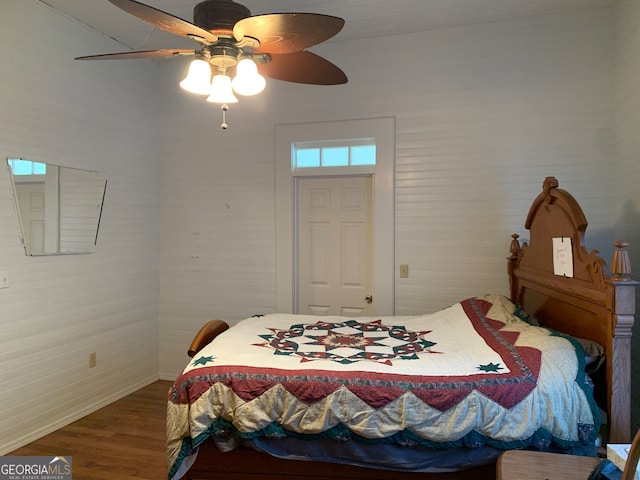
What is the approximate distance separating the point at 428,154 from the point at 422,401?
219 centimetres

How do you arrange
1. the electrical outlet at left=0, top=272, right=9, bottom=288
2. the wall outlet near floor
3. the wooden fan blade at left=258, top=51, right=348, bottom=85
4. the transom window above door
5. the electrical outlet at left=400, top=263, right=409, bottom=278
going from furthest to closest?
the transom window above door
the electrical outlet at left=400, top=263, right=409, bottom=278
the wall outlet near floor
the electrical outlet at left=0, top=272, right=9, bottom=288
the wooden fan blade at left=258, top=51, right=348, bottom=85

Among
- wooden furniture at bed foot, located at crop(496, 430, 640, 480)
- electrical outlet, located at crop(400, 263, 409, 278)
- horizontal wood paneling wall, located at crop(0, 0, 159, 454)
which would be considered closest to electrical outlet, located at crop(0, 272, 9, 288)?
horizontal wood paneling wall, located at crop(0, 0, 159, 454)

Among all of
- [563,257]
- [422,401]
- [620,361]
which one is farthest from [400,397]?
[563,257]

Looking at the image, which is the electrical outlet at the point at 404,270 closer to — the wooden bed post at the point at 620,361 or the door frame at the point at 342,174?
the door frame at the point at 342,174

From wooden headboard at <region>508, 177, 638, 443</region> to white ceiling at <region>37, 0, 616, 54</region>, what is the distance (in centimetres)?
154

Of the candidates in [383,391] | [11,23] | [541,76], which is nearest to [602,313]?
[383,391]

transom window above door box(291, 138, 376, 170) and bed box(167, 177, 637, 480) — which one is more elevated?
transom window above door box(291, 138, 376, 170)

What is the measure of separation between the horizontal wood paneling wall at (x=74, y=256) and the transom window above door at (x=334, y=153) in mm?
1441

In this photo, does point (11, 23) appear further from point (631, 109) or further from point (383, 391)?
point (631, 109)

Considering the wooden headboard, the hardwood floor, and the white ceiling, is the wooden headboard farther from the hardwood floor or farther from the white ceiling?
the hardwood floor

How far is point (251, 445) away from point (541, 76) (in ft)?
10.6

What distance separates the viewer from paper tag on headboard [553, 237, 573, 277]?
2.09 meters

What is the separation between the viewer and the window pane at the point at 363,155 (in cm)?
357

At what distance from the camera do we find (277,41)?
5.61ft
